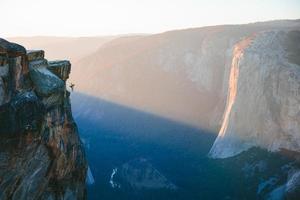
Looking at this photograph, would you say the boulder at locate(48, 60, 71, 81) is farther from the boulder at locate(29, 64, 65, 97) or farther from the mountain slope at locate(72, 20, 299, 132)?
the mountain slope at locate(72, 20, 299, 132)

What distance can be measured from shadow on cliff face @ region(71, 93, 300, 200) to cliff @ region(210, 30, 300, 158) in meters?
2.07

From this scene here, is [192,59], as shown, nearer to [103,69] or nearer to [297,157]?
[103,69]

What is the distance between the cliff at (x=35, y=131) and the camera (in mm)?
15867

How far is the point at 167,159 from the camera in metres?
56.1

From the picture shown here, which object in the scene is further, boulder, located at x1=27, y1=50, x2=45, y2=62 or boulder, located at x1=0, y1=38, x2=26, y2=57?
boulder, located at x1=27, y1=50, x2=45, y2=62

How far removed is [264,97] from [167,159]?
52.4ft

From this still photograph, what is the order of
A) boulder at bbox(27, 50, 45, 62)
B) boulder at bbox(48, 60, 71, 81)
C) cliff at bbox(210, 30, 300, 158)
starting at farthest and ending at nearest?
A: cliff at bbox(210, 30, 300, 158) → boulder at bbox(48, 60, 71, 81) → boulder at bbox(27, 50, 45, 62)

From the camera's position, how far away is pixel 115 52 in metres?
93.1

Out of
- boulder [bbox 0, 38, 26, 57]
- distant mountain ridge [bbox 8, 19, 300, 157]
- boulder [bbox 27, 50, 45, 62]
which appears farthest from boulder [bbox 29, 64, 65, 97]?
distant mountain ridge [bbox 8, 19, 300, 157]

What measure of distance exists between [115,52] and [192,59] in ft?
72.4

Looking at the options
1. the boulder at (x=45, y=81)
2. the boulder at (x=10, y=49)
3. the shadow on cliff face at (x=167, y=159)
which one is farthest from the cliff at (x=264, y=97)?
the boulder at (x=10, y=49)

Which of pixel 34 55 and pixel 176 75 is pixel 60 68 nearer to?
pixel 34 55

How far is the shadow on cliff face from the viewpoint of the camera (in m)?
44.8

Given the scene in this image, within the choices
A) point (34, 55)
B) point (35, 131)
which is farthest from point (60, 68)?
point (35, 131)
